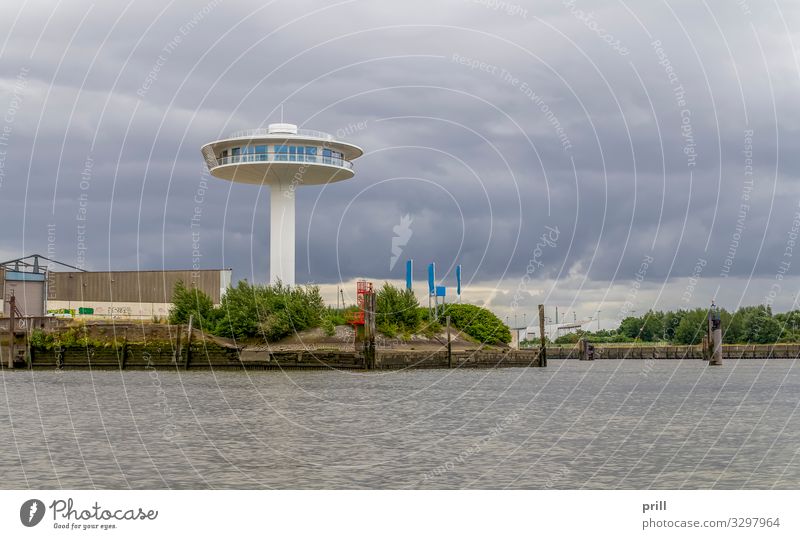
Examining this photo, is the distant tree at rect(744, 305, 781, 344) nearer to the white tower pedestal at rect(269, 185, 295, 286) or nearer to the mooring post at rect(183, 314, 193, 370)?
the white tower pedestal at rect(269, 185, 295, 286)

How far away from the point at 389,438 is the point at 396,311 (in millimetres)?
67637

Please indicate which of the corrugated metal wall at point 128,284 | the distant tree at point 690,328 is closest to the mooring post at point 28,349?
the corrugated metal wall at point 128,284

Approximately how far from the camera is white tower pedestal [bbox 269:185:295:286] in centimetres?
10162

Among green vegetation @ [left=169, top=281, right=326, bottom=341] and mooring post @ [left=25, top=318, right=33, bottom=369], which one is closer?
mooring post @ [left=25, top=318, right=33, bottom=369]

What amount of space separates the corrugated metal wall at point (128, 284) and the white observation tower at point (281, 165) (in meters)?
10.3

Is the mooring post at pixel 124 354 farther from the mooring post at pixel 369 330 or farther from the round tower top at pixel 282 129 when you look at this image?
the round tower top at pixel 282 129

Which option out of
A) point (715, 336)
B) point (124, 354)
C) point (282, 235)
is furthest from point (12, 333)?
point (715, 336)

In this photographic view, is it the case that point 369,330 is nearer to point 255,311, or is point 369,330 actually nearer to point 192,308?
point 255,311

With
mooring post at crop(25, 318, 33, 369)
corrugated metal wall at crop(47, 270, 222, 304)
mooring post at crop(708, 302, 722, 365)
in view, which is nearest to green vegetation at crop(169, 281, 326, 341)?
corrugated metal wall at crop(47, 270, 222, 304)

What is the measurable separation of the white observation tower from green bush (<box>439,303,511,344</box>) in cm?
2211

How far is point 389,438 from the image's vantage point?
104 ft

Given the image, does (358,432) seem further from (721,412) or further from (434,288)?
(434,288)

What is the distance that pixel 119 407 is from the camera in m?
43.0
